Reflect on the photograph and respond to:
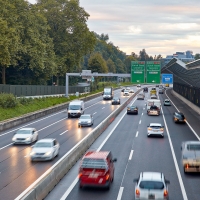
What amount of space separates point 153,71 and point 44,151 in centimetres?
3856

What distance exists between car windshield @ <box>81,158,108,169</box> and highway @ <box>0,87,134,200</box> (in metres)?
3.41

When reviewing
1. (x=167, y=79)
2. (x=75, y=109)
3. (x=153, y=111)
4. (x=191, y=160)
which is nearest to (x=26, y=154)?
(x=191, y=160)

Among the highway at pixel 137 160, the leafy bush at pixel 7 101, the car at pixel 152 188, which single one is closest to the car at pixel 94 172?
the highway at pixel 137 160

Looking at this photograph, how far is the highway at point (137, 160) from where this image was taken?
2095cm

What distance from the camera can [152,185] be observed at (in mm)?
18125

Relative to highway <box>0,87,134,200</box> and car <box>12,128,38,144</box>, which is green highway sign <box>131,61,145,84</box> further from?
car <box>12,128,38,144</box>

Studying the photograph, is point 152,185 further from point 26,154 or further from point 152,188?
point 26,154

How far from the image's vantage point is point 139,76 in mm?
65250

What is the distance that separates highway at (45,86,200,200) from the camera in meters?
21.0

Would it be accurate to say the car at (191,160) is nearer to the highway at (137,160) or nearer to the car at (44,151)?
the highway at (137,160)

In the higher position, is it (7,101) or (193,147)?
(7,101)

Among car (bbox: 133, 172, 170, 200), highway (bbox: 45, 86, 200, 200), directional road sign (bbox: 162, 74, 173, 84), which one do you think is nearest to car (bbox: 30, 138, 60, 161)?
highway (bbox: 45, 86, 200, 200)

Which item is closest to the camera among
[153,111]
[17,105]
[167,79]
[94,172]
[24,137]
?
[94,172]

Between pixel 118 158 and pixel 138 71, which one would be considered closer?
pixel 118 158
